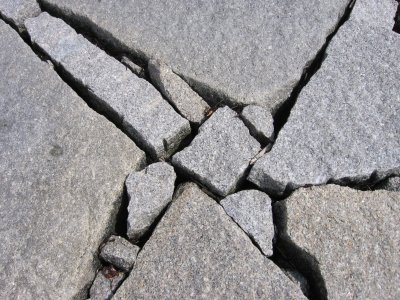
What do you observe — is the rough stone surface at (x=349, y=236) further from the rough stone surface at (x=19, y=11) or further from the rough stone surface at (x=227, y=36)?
the rough stone surface at (x=19, y=11)

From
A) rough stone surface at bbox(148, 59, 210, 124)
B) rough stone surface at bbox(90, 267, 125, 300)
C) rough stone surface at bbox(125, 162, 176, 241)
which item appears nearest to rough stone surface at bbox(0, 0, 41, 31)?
rough stone surface at bbox(148, 59, 210, 124)

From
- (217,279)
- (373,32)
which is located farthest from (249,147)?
(373,32)

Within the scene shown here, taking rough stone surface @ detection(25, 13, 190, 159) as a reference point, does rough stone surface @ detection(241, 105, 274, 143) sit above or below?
above

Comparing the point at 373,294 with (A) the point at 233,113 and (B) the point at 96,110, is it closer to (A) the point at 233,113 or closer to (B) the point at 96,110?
(A) the point at 233,113

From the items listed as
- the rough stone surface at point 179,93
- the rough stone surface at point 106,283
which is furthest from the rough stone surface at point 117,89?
the rough stone surface at point 106,283

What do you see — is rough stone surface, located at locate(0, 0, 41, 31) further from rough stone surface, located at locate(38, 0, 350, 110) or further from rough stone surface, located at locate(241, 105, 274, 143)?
rough stone surface, located at locate(241, 105, 274, 143)

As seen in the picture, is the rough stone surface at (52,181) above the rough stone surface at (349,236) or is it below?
below

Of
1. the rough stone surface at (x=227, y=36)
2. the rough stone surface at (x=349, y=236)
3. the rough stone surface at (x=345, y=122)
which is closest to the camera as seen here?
the rough stone surface at (x=349, y=236)
